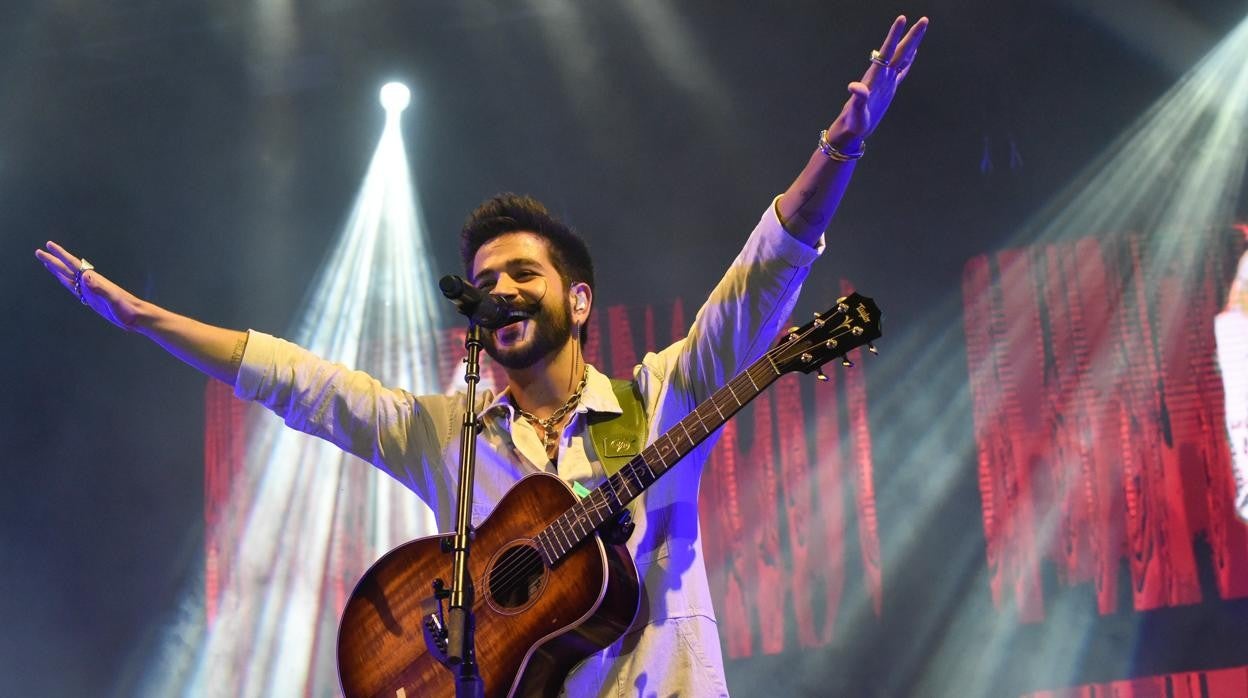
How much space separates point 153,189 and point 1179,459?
6175 millimetres

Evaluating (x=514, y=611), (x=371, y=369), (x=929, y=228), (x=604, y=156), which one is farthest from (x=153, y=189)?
(x=514, y=611)

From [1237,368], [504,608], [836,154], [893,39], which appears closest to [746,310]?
[836,154]

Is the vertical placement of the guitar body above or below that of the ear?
below

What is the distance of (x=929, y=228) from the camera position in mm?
6027

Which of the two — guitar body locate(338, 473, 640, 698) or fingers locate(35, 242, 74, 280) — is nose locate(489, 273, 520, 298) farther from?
fingers locate(35, 242, 74, 280)

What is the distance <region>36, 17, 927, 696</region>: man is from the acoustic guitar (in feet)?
0.40

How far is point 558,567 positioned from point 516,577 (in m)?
0.14

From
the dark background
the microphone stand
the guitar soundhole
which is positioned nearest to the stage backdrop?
the dark background

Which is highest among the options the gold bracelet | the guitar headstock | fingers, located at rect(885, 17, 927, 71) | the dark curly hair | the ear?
the dark curly hair

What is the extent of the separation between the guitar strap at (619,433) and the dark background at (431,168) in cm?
297

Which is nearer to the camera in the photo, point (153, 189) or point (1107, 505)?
point (1107, 505)

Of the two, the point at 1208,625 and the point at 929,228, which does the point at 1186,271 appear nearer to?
the point at 929,228

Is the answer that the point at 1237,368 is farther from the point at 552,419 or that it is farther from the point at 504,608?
the point at 504,608

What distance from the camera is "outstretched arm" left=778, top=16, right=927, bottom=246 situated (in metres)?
2.45
